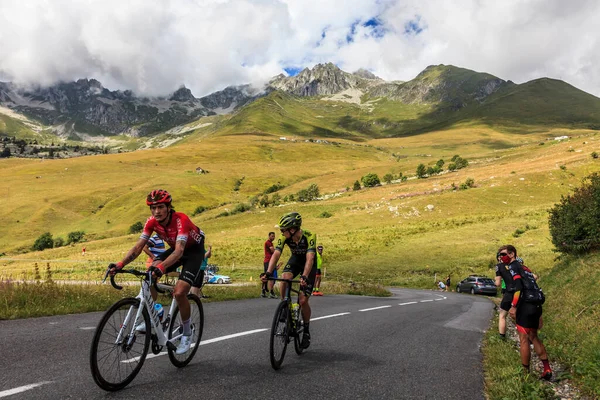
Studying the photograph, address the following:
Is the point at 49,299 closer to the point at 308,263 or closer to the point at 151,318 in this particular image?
the point at 151,318

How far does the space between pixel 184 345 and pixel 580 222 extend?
1992 centimetres

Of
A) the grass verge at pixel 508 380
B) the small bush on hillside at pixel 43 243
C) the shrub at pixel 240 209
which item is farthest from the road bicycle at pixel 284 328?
the small bush on hillside at pixel 43 243

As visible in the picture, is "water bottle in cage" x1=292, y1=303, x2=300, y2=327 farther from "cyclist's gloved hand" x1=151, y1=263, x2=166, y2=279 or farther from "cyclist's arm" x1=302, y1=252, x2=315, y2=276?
"cyclist's gloved hand" x1=151, y1=263, x2=166, y2=279

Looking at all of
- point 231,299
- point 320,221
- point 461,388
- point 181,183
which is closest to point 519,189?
point 320,221

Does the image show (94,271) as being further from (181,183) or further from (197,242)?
(181,183)

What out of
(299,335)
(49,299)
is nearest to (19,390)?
(299,335)

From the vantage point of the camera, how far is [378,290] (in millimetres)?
22922

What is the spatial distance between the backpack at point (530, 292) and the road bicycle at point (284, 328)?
13.6 feet

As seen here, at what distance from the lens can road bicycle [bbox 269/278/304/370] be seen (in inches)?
241

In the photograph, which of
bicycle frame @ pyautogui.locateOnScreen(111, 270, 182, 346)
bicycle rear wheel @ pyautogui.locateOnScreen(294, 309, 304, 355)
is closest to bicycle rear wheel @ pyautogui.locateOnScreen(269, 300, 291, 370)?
bicycle rear wheel @ pyautogui.locateOnScreen(294, 309, 304, 355)

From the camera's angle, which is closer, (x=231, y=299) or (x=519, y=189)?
(x=231, y=299)

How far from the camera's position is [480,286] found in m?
29.4

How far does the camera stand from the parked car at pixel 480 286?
29031mm

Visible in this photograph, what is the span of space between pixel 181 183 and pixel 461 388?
132602 mm
